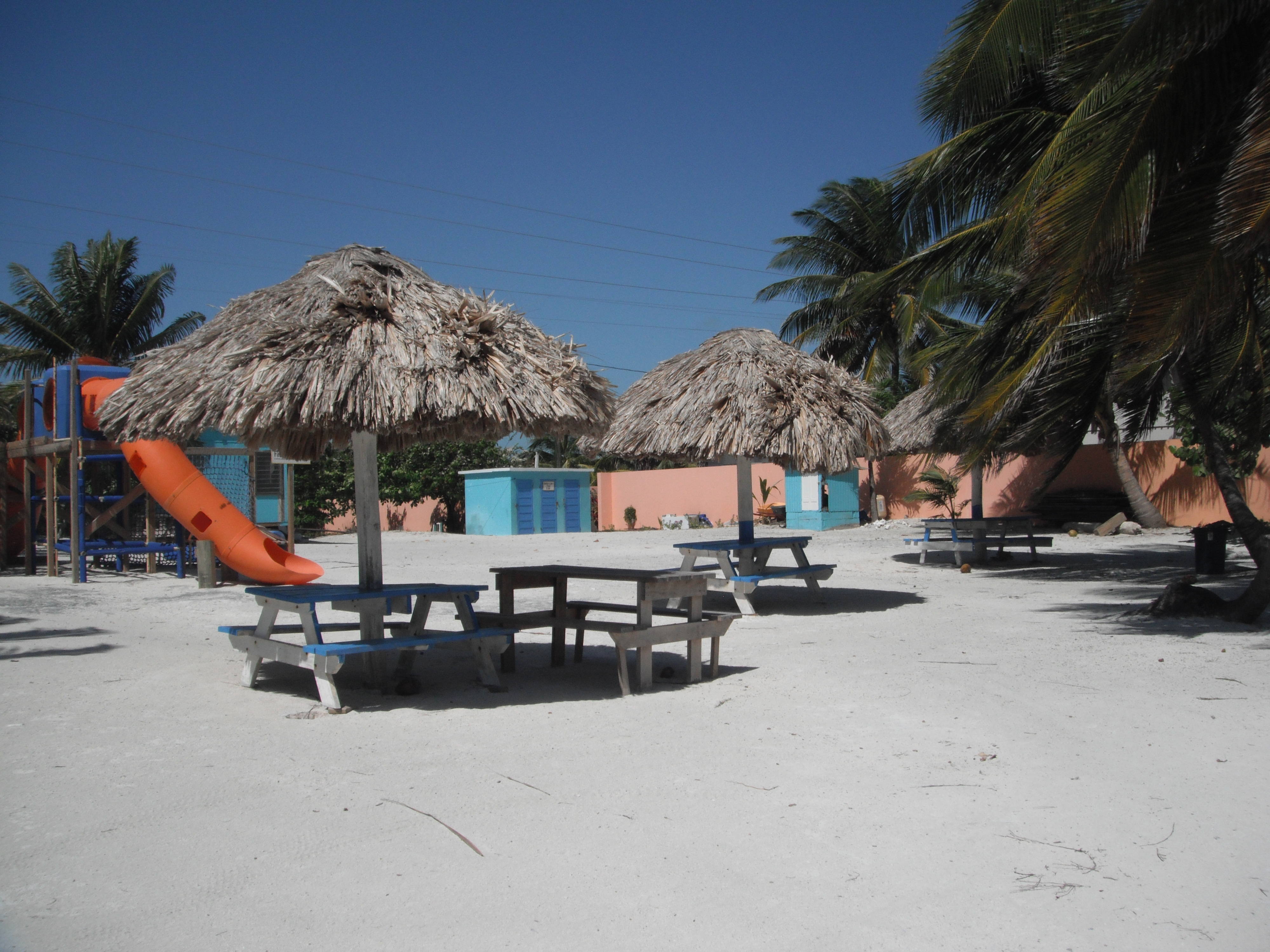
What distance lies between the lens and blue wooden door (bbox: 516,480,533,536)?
88.3 feet

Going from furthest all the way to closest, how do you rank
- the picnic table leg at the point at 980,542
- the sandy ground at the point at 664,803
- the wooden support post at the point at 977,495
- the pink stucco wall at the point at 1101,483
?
the pink stucco wall at the point at 1101,483 < the wooden support post at the point at 977,495 < the picnic table leg at the point at 980,542 < the sandy ground at the point at 664,803

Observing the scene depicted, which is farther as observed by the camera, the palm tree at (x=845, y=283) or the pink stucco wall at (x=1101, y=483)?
the palm tree at (x=845, y=283)

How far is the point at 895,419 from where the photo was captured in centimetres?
1720

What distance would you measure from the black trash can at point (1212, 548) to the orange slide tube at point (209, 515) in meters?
11.2

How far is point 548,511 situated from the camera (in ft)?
91.4

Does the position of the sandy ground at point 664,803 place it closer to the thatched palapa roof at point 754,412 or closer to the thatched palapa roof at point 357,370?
the thatched palapa roof at point 357,370

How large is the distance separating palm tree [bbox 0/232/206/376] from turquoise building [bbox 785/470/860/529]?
1745cm

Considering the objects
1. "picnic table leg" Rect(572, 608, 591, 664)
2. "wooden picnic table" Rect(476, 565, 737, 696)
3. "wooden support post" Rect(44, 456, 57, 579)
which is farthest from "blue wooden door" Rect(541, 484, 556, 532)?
"wooden picnic table" Rect(476, 565, 737, 696)

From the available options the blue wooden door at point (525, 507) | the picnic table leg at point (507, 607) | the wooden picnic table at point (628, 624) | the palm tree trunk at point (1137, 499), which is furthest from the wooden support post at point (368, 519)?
the blue wooden door at point (525, 507)

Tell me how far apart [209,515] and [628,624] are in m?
7.45

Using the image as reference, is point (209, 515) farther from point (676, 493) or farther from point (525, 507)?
point (676, 493)

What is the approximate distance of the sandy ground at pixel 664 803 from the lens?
300cm

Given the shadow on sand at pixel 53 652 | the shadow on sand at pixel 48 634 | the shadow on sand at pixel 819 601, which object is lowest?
the shadow on sand at pixel 819 601

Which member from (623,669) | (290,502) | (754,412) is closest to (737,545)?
(754,412)
